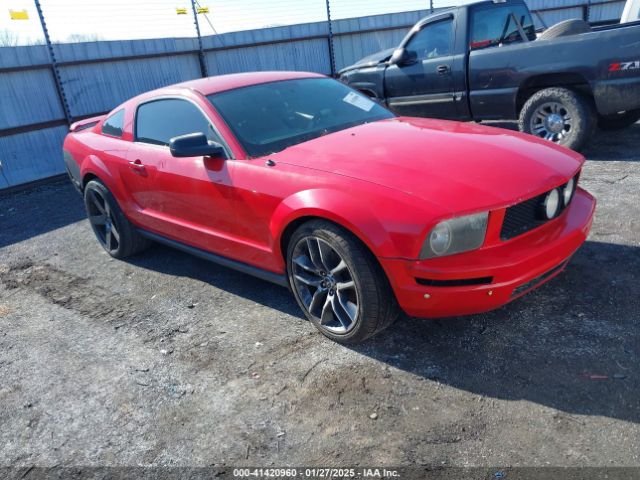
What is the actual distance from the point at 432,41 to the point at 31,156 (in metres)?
6.94

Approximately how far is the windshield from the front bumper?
136 centimetres

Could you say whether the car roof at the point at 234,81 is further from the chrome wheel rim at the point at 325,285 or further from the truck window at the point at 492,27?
the truck window at the point at 492,27

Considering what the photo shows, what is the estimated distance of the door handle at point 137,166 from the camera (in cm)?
426

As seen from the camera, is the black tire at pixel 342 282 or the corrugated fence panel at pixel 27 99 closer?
the black tire at pixel 342 282

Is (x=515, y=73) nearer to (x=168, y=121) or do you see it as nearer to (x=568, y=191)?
(x=568, y=191)

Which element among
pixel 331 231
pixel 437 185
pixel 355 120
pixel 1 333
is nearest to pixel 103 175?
pixel 1 333

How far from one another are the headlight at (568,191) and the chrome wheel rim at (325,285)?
1.38 m

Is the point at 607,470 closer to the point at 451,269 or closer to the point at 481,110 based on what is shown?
the point at 451,269

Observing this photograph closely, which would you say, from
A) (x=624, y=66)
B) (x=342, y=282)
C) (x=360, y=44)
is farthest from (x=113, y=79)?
(x=342, y=282)

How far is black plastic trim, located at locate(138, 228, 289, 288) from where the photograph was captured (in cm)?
347

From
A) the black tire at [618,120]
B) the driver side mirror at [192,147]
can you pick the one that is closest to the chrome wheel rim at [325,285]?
the driver side mirror at [192,147]

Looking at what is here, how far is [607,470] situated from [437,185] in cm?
147

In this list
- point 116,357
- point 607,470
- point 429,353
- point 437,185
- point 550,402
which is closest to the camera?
point 607,470

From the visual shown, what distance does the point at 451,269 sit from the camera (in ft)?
8.64
